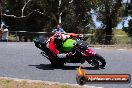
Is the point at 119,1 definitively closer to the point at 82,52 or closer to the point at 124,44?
the point at 124,44

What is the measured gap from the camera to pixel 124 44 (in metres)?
36.2

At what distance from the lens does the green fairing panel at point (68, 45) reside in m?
17.0

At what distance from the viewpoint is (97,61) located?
17000 millimetres

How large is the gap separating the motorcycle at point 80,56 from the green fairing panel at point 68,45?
0.08m

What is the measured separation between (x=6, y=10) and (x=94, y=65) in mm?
49001

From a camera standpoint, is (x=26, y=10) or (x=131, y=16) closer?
(x=131, y=16)

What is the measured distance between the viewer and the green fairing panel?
17.0m

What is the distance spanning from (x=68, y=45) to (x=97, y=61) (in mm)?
1229

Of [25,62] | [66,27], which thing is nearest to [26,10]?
[66,27]

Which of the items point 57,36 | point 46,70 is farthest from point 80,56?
point 46,70

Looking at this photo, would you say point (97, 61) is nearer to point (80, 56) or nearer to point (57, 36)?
point (80, 56)

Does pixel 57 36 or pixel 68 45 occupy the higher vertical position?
pixel 57 36

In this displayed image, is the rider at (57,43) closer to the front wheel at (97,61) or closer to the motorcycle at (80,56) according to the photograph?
the motorcycle at (80,56)

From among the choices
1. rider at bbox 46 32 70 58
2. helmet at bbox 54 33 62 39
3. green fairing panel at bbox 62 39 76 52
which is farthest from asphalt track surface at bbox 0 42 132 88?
helmet at bbox 54 33 62 39
